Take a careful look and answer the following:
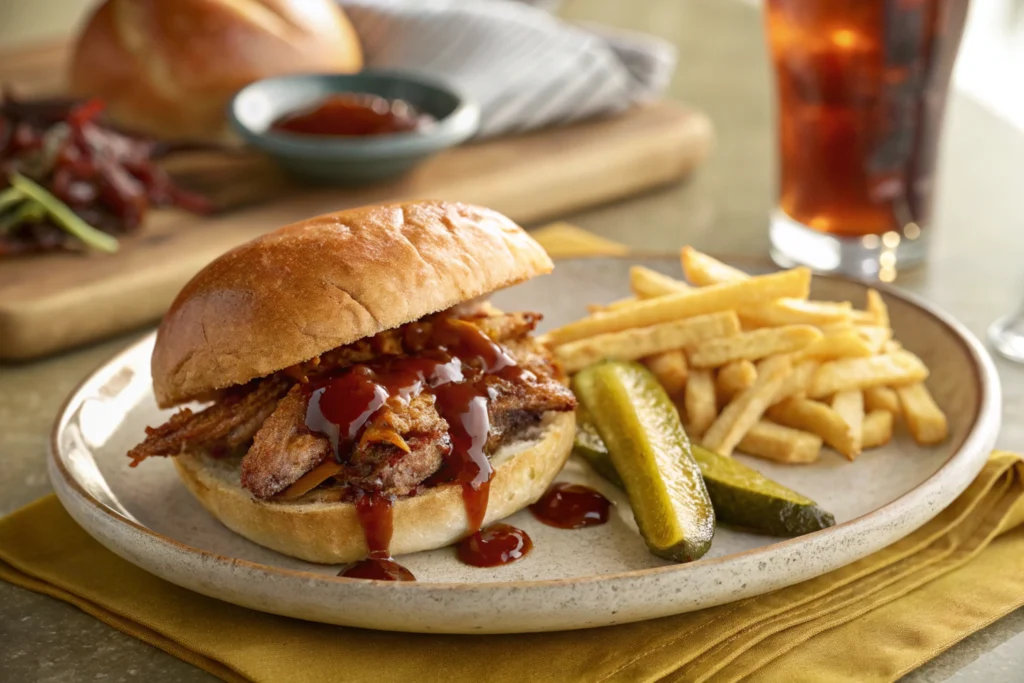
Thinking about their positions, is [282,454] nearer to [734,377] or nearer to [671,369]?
[671,369]

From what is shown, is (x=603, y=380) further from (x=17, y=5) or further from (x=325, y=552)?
(x=17, y=5)

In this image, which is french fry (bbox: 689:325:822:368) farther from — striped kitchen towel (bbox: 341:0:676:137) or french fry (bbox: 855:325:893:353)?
striped kitchen towel (bbox: 341:0:676:137)

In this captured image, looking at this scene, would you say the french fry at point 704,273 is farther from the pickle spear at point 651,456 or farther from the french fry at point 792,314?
the pickle spear at point 651,456

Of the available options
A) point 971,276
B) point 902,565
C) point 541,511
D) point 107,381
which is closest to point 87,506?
point 107,381

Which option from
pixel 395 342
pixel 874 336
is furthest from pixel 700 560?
pixel 874 336

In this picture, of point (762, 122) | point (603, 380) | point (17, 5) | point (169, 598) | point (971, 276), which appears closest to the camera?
point (169, 598)

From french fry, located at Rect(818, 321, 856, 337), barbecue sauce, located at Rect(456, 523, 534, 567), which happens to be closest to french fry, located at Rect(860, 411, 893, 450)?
french fry, located at Rect(818, 321, 856, 337)
